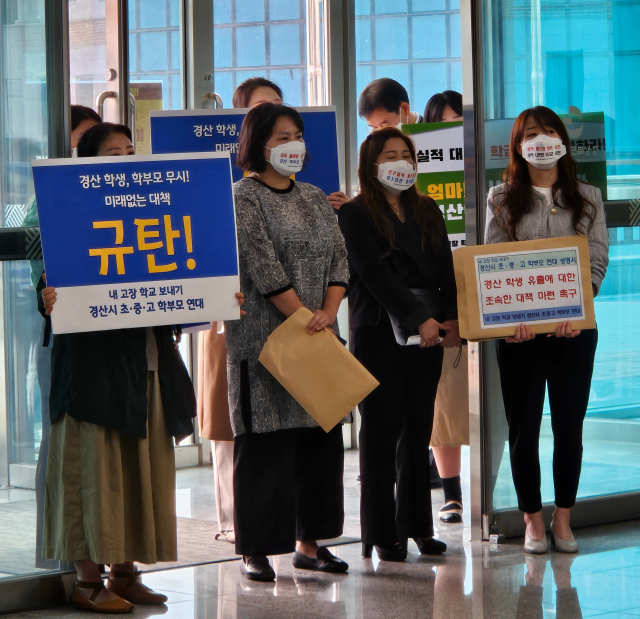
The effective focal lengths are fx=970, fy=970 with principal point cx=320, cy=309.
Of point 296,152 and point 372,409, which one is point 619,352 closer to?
point 372,409

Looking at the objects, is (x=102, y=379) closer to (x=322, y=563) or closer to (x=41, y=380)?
(x=41, y=380)

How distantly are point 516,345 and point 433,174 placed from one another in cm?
118

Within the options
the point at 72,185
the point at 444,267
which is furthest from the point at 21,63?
the point at 444,267

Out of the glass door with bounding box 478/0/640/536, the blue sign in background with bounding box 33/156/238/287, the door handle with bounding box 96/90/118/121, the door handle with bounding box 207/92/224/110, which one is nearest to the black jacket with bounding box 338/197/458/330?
the glass door with bounding box 478/0/640/536

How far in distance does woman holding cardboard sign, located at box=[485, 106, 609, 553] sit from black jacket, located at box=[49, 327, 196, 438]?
1.26 m

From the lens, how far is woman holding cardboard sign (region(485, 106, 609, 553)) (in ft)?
10.8

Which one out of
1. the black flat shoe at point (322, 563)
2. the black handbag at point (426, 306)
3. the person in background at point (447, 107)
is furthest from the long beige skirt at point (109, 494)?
the person in background at point (447, 107)

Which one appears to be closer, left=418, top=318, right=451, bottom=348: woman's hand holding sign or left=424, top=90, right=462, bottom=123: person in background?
left=418, top=318, right=451, bottom=348: woman's hand holding sign

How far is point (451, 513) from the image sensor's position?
3.91 metres

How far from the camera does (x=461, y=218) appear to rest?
421 centimetres

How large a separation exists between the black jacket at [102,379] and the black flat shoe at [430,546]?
1116 millimetres

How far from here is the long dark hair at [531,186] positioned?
10.8 ft

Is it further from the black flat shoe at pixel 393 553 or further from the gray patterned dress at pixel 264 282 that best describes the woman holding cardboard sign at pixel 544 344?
the gray patterned dress at pixel 264 282

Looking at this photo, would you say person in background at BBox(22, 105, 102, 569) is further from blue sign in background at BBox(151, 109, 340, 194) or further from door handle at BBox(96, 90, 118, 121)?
door handle at BBox(96, 90, 118, 121)
